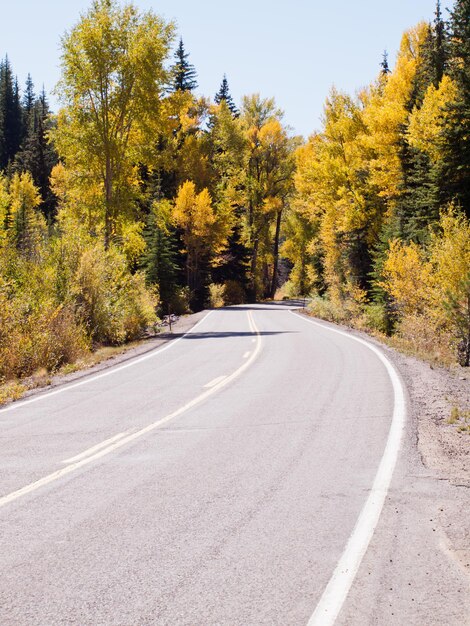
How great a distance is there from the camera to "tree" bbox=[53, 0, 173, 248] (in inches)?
1009

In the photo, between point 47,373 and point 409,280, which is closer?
point 47,373

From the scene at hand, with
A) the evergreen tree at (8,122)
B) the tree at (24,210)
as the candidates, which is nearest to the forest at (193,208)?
the tree at (24,210)

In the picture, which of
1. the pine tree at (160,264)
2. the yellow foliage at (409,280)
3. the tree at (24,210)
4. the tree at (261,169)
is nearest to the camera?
the yellow foliage at (409,280)

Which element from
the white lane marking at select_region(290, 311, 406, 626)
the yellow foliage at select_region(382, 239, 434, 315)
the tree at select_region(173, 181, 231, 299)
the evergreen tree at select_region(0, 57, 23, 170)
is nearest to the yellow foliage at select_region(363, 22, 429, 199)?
the yellow foliage at select_region(382, 239, 434, 315)

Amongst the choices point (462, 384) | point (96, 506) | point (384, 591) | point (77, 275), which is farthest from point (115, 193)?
point (384, 591)

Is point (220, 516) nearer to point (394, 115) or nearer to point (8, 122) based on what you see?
point (394, 115)

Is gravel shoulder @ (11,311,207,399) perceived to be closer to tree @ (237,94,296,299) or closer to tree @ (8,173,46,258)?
tree @ (8,173,46,258)

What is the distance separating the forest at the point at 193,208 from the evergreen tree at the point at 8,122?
220 ft

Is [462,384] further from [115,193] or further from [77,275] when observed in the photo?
[115,193]

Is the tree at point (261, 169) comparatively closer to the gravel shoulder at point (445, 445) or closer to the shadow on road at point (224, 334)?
the shadow on road at point (224, 334)

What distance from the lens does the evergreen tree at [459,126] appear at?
A: 82.9 feet

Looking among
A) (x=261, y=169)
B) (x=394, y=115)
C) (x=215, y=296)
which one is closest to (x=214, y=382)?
(x=394, y=115)

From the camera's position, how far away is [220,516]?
4.64 m

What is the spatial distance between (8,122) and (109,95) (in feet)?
322
